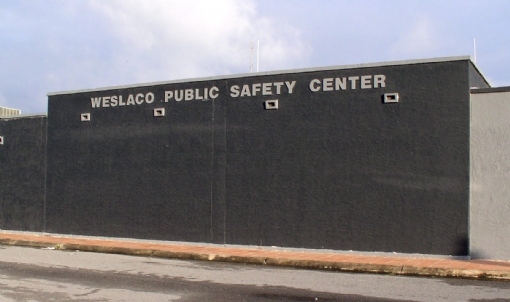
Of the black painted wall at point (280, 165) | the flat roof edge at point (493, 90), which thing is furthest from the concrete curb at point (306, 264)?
the flat roof edge at point (493, 90)

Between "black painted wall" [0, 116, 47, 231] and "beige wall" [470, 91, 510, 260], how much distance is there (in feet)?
42.3

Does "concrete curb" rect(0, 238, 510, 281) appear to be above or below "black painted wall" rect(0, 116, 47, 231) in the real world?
below

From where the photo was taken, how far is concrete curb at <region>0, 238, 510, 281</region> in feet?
33.3

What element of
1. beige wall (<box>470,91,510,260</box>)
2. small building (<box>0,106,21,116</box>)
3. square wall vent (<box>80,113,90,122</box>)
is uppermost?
small building (<box>0,106,21,116</box>)

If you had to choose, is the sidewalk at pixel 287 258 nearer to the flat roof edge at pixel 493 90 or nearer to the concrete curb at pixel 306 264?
the concrete curb at pixel 306 264

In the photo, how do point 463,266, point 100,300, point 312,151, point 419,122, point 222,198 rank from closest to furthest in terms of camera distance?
point 100,300 < point 463,266 < point 419,122 < point 312,151 < point 222,198

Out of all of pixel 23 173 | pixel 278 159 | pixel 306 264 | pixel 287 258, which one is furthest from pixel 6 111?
pixel 306 264

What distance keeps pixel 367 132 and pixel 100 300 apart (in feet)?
24.8

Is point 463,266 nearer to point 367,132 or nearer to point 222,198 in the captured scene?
point 367,132

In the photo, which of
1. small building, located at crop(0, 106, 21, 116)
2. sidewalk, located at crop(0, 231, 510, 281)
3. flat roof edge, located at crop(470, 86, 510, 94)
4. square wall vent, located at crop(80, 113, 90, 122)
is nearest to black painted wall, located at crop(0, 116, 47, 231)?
sidewalk, located at crop(0, 231, 510, 281)

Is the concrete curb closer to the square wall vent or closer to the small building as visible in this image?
the square wall vent

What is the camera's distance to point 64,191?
17062 millimetres

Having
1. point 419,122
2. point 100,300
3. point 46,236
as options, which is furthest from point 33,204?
point 419,122

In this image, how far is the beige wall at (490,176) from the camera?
38.9 feet
